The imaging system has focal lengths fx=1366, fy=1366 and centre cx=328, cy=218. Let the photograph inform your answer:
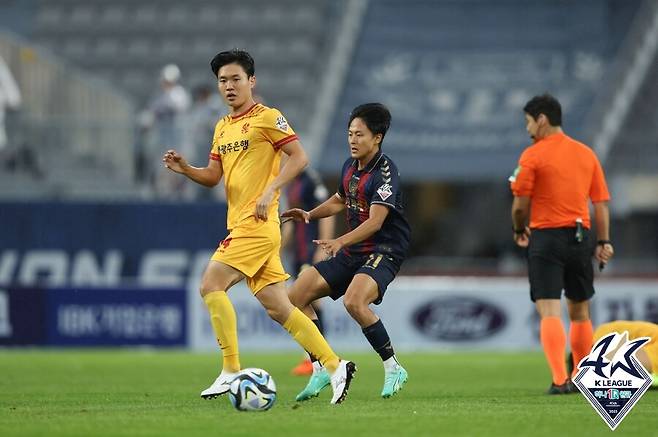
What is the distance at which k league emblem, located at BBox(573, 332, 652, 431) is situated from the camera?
288 inches

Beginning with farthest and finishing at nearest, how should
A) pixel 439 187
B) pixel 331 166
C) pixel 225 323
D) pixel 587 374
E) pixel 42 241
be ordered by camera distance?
pixel 439 187, pixel 331 166, pixel 42 241, pixel 225 323, pixel 587 374

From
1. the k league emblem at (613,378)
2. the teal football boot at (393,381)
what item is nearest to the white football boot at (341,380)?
the teal football boot at (393,381)

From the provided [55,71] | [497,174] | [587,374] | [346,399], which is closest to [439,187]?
[497,174]

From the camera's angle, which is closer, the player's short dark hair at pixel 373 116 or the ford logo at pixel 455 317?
the player's short dark hair at pixel 373 116

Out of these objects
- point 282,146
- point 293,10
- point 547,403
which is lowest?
point 547,403

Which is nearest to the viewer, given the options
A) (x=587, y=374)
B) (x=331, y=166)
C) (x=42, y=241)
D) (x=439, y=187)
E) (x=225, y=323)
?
(x=587, y=374)

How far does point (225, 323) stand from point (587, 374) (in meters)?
2.51

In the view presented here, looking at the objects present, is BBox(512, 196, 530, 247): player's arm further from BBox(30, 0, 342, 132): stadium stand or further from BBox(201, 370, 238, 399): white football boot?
BBox(30, 0, 342, 132): stadium stand

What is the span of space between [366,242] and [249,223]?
93cm

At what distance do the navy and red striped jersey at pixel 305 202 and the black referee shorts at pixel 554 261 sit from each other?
10.6 feet

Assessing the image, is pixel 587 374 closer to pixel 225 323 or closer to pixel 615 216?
pixel 225 323

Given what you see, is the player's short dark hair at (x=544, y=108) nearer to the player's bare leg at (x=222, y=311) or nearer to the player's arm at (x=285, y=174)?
the player's arm at (x=285, y=174)

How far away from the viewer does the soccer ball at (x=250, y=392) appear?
8.27 metres

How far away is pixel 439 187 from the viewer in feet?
90.3
